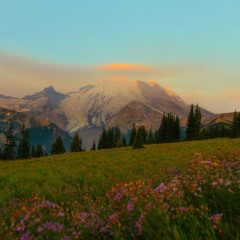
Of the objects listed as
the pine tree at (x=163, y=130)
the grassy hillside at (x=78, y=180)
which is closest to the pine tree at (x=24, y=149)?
the pine tree at (x=163, y=130)

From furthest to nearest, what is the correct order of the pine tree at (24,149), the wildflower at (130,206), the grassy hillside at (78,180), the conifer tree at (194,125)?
the conifer tree at (194,125)
the pine tree at (24,149)
the grassy hillside at (78,180)
the wildflower at (130,206)

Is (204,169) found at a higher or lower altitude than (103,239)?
higher

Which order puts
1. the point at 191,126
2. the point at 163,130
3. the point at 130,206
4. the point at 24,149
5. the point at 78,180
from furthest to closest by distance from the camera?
the point at 163,130, the point at 191,126, the point at 24,149, the point at 78,180, the point at 130,206

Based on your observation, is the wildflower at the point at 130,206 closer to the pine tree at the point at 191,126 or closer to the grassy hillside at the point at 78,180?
the grassy hillside at the point at 78,180

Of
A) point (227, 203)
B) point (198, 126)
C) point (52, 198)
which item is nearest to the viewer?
point (227, 203)

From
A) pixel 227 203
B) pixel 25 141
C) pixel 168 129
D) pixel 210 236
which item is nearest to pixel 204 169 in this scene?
pixel 227 203

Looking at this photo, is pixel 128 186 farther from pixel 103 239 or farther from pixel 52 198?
pixel 52 198

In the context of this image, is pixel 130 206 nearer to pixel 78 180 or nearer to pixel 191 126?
pixel 78 180

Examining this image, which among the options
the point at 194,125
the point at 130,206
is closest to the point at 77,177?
the point at 130,206

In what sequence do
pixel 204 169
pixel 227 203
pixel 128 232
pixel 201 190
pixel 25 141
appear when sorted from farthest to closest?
pixel 25 141, pixel 204 169, pixel 201 190, pixel 227 203, pixel 128 232

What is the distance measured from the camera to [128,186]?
12.5 feet

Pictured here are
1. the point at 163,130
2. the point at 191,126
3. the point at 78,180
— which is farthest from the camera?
the point at 163,130

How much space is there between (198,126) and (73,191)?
92.9 meters

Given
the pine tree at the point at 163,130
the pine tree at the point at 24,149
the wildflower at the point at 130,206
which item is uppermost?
the wildflower at the point at 130,206
